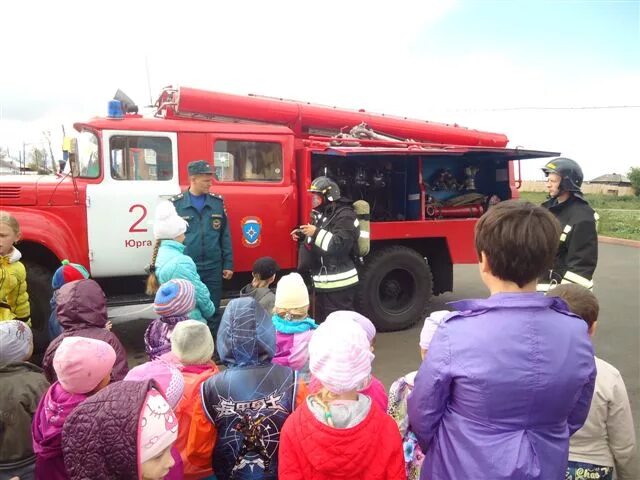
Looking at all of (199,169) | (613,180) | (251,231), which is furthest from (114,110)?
(613,180)

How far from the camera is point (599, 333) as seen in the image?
18.9ft

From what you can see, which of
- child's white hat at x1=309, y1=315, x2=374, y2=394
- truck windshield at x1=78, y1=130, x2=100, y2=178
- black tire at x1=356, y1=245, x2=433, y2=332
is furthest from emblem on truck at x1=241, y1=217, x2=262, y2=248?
child's white hat at x1=309, y1=315, x2=374, y2=394

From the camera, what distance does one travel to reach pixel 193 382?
82.9 inches

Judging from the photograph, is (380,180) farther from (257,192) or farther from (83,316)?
(83,316)

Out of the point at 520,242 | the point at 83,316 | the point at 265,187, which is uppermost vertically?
the point at 265,187

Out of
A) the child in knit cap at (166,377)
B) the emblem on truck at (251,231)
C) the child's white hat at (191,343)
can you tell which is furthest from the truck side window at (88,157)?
the child in knit cap at (166,377)

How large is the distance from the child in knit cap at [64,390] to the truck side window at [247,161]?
3533 mm

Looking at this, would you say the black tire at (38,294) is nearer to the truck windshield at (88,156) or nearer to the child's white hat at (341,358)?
the truck windshield at (88,156)

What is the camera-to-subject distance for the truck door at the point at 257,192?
5121 mm

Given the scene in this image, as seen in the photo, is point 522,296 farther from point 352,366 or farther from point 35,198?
point 35,198


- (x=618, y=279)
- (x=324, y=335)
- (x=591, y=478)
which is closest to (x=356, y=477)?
(x=324, y=335)

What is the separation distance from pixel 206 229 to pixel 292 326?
2147 millimetres

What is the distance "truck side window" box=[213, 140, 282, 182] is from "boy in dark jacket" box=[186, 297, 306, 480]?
346 centimetres

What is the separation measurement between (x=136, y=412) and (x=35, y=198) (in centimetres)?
405
